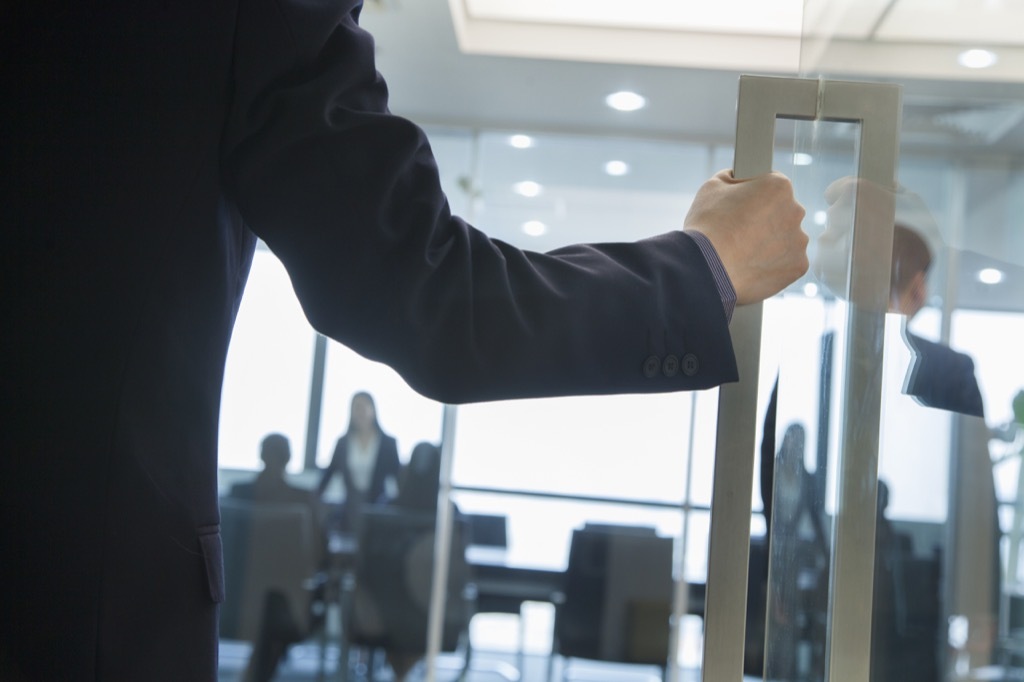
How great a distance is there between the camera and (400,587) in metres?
4.84

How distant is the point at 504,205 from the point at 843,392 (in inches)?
172

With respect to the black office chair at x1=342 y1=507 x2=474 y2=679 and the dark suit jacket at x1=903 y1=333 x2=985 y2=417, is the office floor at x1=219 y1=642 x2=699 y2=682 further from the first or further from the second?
the dark suit jacket at x1=903 y1=333 x2=985 y2=417

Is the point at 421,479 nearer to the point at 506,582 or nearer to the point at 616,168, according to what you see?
the point at 506,582

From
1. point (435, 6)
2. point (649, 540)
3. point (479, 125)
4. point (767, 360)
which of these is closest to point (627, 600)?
point (649, 540)

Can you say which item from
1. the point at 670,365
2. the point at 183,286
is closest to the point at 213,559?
the point at 183,286

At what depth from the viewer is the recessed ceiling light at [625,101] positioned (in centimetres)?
449

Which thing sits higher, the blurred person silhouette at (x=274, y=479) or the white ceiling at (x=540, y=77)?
the white ceiling at (x=540, y=77)

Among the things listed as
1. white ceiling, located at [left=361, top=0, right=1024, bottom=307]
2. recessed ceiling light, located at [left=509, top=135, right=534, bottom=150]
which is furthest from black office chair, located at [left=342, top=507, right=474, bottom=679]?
recessed ceiling light, located at [left=509, top=135, right=534, bottom=150]

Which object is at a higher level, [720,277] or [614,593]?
[720,277]

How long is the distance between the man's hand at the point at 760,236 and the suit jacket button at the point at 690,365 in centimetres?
7

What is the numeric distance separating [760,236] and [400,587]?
435cm

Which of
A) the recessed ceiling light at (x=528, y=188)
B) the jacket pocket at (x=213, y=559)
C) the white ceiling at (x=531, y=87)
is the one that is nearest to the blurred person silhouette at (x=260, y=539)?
the white ceiling at (x=531, y=87)

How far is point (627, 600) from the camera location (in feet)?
15.9

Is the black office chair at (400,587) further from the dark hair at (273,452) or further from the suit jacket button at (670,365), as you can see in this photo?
the suit jacket button at (670,365)
